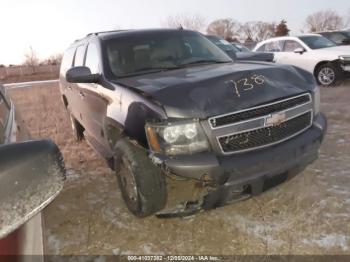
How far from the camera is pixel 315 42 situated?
11.4m

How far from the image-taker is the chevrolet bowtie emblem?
2990 millimetres

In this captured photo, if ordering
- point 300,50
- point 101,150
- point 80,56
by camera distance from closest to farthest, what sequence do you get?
point 101,150, point 80,56, point 300,50

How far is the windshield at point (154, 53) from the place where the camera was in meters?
4.01

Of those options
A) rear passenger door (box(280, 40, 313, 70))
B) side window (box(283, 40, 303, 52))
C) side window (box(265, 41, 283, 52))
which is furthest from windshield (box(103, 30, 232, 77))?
side window (box(265, 41, 283, 52))

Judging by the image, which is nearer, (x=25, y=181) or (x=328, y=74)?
(x=25, y=181)

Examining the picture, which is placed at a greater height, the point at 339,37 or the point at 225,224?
the point at 339,37

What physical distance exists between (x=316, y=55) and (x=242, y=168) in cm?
912

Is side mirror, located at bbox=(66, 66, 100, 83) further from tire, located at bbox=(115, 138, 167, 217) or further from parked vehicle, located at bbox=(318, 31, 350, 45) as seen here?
parked vehicle, located at bbox=(318, 31, 350, 45)

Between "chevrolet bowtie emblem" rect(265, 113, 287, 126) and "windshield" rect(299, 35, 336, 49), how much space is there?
9.04 m

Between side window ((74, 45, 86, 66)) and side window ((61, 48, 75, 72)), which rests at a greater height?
side window ((74, 45, 86, 66))

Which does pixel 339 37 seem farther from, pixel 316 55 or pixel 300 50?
pixel 316 55

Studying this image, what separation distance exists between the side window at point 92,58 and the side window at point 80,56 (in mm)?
338

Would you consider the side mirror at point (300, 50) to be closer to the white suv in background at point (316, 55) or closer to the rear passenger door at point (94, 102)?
the white suv in background at point (316, 55)

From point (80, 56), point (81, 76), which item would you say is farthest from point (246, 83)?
point (80, 56)
